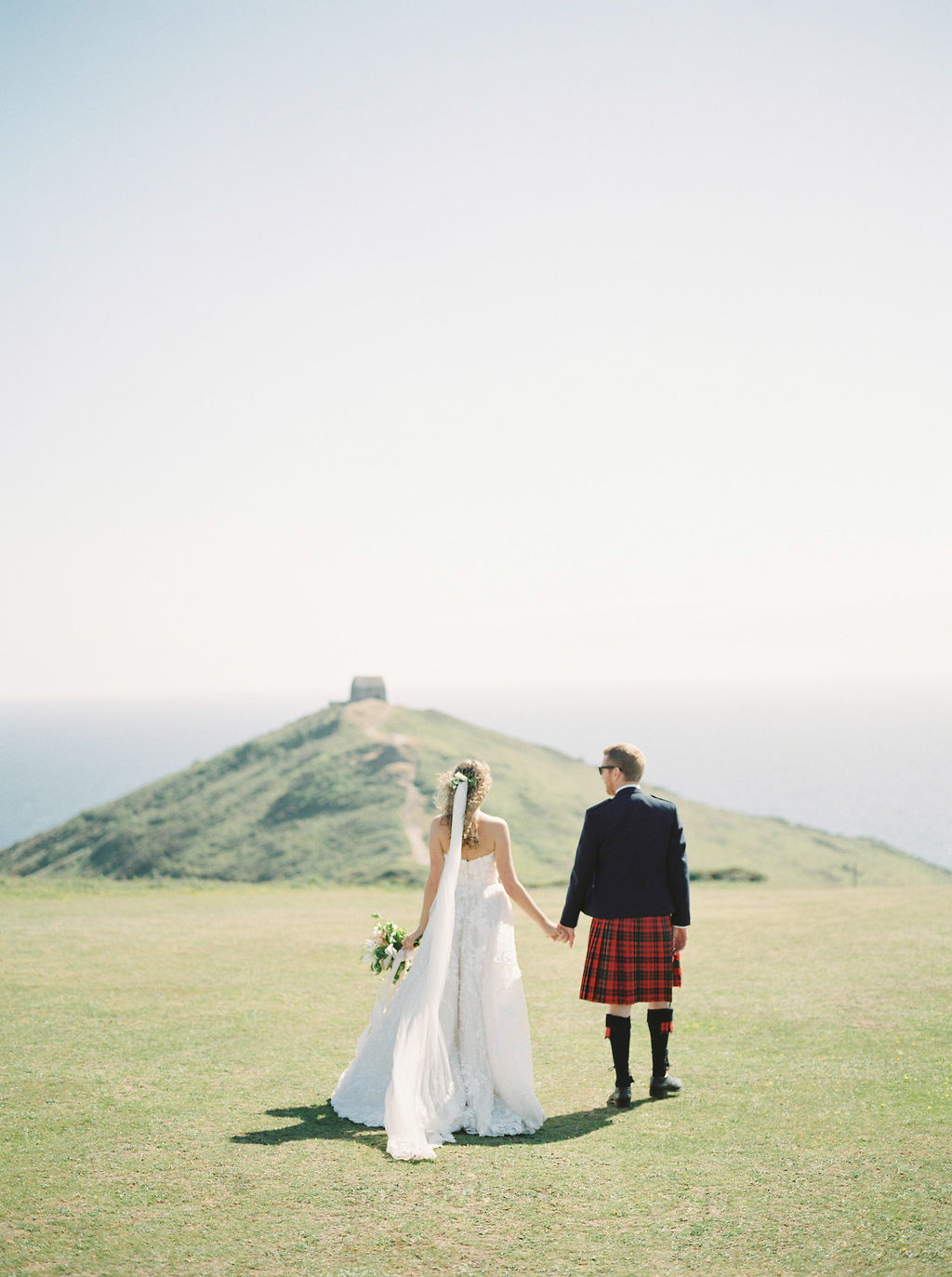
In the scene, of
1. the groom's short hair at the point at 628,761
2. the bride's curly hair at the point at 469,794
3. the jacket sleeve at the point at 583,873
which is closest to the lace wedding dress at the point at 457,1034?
the bride's curly hair at the point at 469,794

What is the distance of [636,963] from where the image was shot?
835cm

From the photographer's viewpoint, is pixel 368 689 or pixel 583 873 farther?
pixel 368 689

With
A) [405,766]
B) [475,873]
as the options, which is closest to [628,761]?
[475,873]

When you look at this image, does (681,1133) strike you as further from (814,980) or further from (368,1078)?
(814,980)

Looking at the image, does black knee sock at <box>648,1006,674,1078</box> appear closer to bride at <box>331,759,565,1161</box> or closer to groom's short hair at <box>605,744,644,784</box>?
bride at <box>331,759,565,1161</box>

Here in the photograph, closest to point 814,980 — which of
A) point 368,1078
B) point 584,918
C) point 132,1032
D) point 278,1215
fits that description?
point 368,1078

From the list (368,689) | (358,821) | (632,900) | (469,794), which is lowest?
(358,821)

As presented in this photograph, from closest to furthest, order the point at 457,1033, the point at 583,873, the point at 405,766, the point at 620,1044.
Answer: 1. the point at 457,1033
2. the point at 620,1044
3. the point at 583,873
4. the point at 405,766

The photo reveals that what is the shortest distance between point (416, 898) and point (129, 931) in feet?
32.5

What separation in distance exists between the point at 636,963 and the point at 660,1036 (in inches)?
27.0

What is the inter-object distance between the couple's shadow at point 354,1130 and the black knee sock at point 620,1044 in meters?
0.28

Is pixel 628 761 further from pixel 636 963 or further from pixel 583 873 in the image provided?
pixel 636 963

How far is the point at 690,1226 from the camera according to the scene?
5609mm

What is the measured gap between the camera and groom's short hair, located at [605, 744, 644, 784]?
831cm
